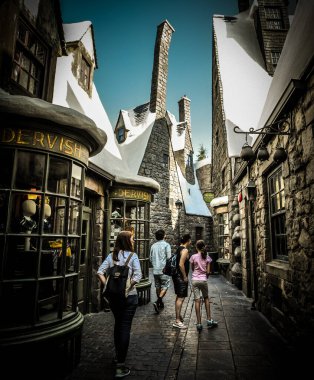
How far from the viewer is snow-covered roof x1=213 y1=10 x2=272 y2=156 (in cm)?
1060

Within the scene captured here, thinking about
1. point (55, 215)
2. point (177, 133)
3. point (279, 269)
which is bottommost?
point (279, 269)

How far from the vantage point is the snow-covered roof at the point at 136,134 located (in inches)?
588

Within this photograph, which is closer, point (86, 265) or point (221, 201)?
point (86, 265)

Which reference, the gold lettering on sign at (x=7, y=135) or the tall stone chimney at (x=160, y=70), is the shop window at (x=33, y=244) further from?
the tall stone chimney at (x=160, y=70)

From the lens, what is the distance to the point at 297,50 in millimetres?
4117

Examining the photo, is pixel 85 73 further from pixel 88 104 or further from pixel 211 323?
pixel 211 323

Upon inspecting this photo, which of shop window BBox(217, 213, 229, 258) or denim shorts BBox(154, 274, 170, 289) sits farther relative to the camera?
shop window BBox(217, 213, 229, 258)

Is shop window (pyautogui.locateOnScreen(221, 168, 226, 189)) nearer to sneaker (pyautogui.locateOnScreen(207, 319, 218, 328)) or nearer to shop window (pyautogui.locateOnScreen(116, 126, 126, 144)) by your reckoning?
shop window (pyautogui.locateOnScreen(116, 126, 126, 144))

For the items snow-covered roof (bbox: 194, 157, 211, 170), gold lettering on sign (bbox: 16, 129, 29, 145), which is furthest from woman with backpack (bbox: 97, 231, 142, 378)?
snow-covered roof (bbox: 194, 157, 211, 170)

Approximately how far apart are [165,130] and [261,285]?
12.5m

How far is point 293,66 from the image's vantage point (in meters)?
4.13

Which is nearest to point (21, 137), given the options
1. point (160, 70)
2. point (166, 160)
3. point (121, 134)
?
point (166, 160)

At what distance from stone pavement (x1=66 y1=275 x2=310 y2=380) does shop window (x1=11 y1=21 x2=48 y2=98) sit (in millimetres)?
4321

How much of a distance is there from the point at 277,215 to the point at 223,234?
749 cm
